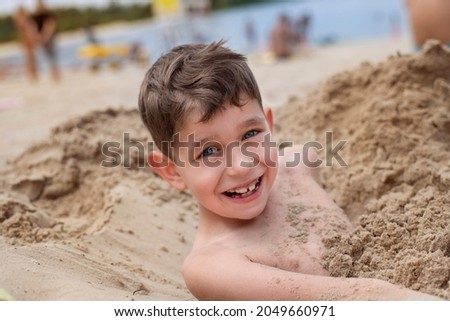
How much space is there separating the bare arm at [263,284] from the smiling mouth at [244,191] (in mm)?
156

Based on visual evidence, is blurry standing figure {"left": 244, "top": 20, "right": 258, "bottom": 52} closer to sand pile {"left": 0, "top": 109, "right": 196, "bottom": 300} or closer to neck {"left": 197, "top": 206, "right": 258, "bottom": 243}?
sand pile {"left": 0, "top": 109, "right": 196, "bottom": 300}

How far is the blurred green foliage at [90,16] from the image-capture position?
26.5m

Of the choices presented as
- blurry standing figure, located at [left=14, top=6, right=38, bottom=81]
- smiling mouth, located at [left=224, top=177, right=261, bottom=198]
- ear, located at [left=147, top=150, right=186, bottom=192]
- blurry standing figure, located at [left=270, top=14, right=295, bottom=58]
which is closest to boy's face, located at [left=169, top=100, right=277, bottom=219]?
smiling mouth, located at [left=224, top=177, right=261, bottom=198]

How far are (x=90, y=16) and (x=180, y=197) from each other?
2494 centimetres

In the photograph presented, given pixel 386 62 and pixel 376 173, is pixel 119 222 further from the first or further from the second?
pixel 386 62

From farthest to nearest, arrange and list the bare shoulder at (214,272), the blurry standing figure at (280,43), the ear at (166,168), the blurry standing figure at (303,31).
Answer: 1. the blurry standing figure at (303,31)
2. the blurry standing figure at (280,43)
3. the ear at (166,168)
4. the bare shoulder at (214,272)

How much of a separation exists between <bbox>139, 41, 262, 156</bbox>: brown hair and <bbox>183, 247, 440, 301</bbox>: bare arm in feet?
1.26

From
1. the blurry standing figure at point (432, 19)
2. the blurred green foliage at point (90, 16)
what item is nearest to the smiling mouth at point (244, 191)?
the blurry standing figure at point (432, 19)

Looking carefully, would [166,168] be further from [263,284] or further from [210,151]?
[263,284]

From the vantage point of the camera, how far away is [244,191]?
1813 mm

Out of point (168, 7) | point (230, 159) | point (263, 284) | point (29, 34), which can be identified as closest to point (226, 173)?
point (230, 159)

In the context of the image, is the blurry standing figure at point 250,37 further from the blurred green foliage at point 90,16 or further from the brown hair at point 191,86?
the brown hair at point 191,86

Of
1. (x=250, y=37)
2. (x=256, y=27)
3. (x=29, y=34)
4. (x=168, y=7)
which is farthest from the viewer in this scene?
(x=256, y=27)

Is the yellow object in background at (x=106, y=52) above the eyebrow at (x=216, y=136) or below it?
above
